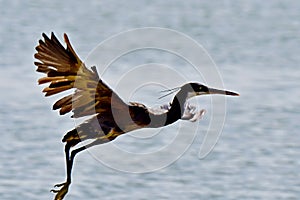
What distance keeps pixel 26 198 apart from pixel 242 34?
12.4m

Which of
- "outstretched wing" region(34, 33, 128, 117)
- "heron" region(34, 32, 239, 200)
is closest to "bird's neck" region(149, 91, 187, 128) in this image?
"heron" region(34, 32, 239, 200)

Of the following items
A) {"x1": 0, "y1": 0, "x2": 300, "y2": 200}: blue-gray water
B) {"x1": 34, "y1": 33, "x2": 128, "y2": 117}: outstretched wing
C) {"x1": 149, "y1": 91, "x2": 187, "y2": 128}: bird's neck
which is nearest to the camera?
{"x1": 34, "y1": 33, "x2": 128, "y2": 117}: outstretched wing

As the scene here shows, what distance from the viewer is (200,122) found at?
63.0ft

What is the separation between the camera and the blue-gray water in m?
16.3

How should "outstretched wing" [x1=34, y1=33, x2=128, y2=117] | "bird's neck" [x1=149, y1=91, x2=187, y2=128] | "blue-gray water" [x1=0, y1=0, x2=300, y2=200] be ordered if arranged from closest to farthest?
"outstretched wing" [x1=34, y1=33, x2=128, y2=117]
"bird's neck" [x1=149, y1=91, x2=187, y2=128]
"blue-gray water" [x1=0, y1=0, x2=300, y2=200]

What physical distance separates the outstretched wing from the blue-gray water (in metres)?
6.05

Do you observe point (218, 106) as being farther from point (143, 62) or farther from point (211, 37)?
point (211, 37)

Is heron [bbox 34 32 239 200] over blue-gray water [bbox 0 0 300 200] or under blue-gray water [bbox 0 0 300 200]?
under

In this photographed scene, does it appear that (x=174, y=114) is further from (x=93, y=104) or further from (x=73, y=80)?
(x=73, y=80)

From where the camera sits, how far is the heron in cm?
928

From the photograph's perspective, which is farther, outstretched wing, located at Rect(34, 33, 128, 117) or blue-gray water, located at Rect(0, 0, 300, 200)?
blue-gray water, located at Rect(0, 0, 300, 200)

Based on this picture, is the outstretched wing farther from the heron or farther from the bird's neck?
the bird's neck

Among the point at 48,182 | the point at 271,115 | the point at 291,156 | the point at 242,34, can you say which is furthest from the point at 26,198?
the point at 242,34

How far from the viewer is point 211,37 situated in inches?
1000
